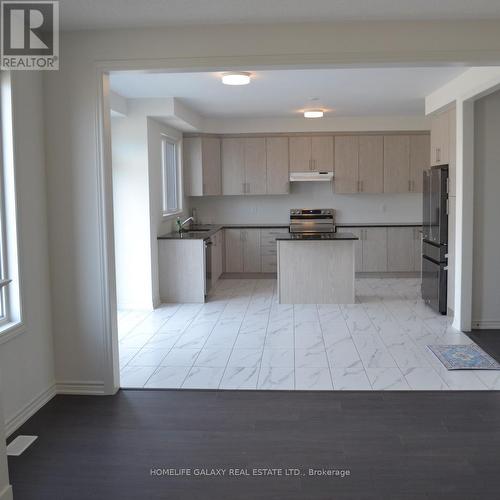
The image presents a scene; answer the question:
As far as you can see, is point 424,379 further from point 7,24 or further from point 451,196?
point 7,24

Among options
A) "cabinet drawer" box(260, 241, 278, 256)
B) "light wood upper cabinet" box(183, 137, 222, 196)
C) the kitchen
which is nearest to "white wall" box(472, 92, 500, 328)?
the kitchen

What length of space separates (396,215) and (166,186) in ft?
12.7

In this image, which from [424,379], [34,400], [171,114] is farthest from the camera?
[171,114]

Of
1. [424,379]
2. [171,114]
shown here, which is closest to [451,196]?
[424,379]

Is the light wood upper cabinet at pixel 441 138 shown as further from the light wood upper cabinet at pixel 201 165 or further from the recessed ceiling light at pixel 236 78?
the light wood upper cabinet at pixel 201 165

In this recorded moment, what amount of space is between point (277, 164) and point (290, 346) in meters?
4.42

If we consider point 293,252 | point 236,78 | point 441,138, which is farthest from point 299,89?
point 293,252

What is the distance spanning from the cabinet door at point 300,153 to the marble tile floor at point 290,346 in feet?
8.15

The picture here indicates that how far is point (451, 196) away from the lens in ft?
19.1

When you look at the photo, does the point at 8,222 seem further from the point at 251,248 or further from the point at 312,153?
the point at 312,153

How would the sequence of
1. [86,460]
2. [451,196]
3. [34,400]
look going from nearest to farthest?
1. [86,460]
2. [34,400]
3. [451,196]

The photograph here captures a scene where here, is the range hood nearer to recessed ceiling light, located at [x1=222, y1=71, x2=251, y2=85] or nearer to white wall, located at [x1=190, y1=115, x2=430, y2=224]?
white wall, located at [x1=190, y1=115, x2=430, y2=224]

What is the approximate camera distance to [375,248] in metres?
8.81

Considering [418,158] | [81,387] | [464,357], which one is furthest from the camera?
[418,158]
